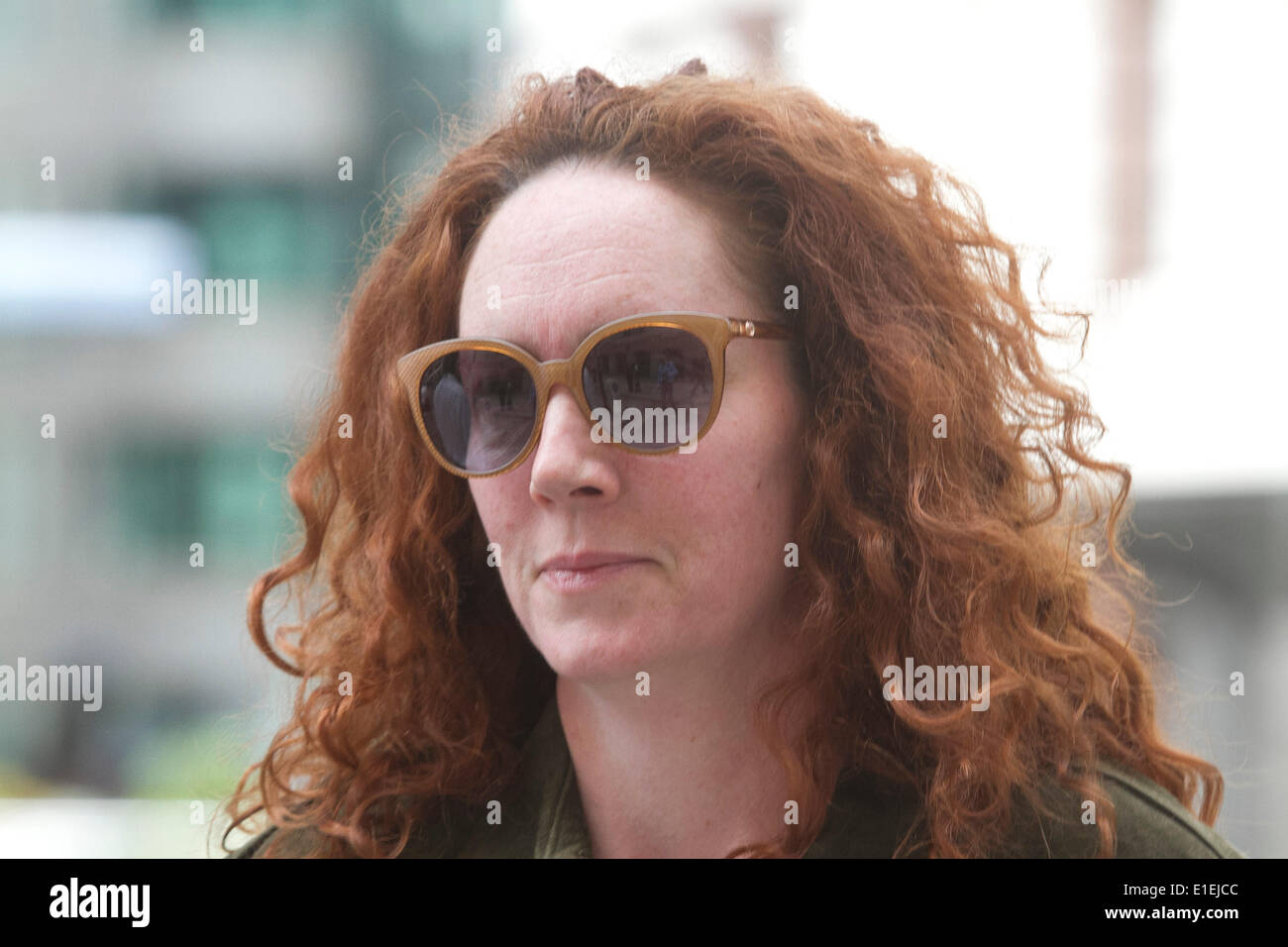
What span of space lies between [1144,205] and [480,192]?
199cm

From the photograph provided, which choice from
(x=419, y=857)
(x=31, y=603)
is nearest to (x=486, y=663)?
(x=419, y=857)

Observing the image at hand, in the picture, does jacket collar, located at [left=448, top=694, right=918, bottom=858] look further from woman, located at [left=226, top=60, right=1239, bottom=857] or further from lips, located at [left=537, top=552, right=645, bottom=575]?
lips, located at [left=537, top=552, right=645, bottom=575]

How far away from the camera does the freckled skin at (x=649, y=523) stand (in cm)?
144

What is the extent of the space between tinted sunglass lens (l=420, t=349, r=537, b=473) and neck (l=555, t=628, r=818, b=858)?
0.37 m

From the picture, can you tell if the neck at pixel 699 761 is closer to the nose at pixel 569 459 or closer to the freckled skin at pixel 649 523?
the freckled skin at pixel 649 523

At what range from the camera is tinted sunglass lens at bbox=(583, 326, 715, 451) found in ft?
4.61

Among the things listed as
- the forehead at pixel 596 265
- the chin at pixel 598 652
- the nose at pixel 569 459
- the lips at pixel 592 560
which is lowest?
the chin at pixel 598 652

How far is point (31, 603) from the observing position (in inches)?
234

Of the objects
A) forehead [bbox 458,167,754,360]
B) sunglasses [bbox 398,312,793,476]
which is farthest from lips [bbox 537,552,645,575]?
forehead [bbox 458,167,754,360]

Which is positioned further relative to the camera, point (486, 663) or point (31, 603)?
point (31, 603)

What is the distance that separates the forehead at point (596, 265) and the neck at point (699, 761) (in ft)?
1.68

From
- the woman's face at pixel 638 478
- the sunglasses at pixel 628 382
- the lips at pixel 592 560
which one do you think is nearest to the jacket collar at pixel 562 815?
the woman's face at pixel 638 478

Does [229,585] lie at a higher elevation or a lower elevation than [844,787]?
lower
